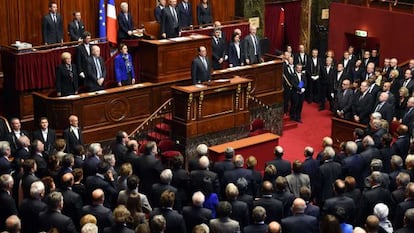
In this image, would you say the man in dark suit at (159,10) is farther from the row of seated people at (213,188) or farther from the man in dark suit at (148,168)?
the man in dark suit at (148,168)

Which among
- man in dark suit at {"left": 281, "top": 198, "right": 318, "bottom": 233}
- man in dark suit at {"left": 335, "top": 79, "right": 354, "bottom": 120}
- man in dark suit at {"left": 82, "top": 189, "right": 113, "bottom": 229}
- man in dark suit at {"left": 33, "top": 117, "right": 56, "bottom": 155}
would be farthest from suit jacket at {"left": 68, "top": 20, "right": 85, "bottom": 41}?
man in dark suit at {"left": 281, "top": 198, "right": 318, "bottom": 233}

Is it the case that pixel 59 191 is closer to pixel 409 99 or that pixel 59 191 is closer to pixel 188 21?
pixel 409 99

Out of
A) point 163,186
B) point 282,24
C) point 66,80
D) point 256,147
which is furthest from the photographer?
point 282,24

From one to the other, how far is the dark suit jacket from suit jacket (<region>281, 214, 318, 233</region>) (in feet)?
1.98

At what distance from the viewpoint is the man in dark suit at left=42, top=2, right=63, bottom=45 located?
15.7 m

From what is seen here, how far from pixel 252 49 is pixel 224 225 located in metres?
8.99

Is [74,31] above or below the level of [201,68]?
above

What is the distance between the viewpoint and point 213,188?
32.7ft

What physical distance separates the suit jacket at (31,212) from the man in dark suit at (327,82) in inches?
424

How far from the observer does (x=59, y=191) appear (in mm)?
9000

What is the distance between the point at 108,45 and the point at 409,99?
6358mm

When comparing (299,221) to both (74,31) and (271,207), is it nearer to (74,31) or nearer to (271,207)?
(271,207)

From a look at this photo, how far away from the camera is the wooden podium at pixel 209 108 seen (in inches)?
547

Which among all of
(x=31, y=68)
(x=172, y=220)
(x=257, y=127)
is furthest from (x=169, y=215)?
(x=31, y=68)
